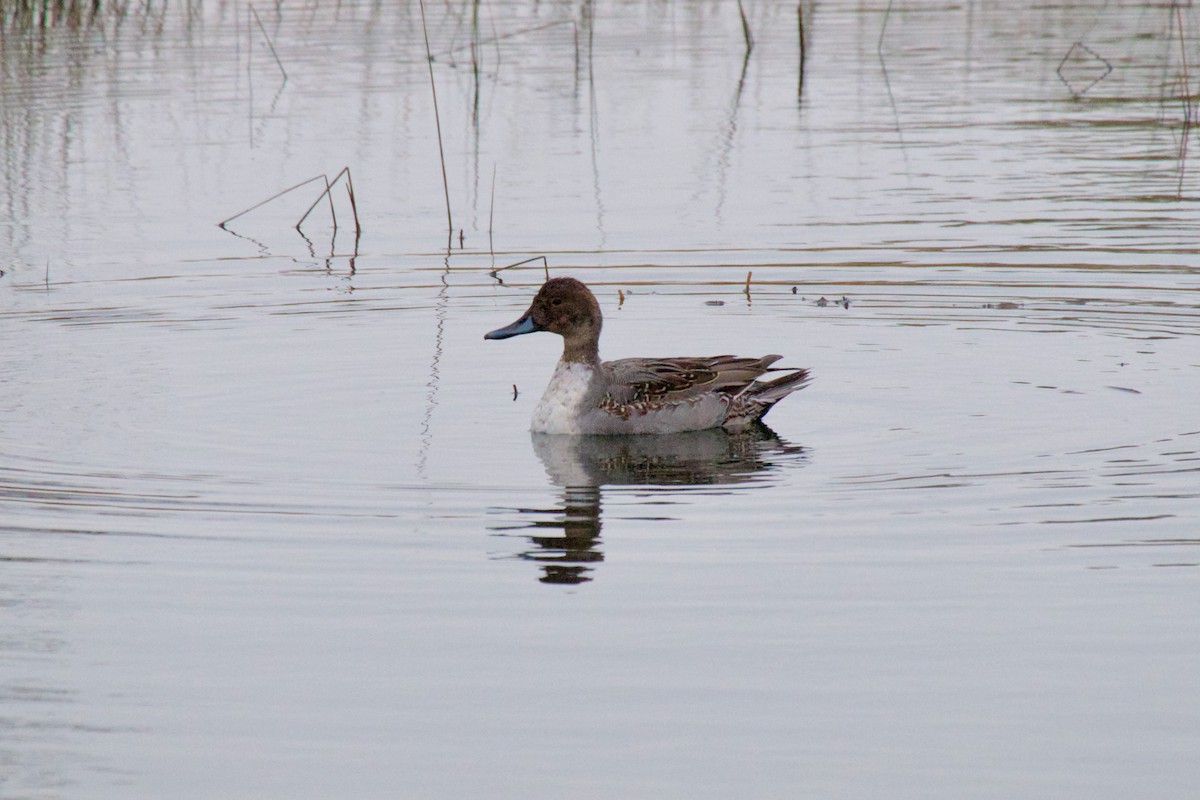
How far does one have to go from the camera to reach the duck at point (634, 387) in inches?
351

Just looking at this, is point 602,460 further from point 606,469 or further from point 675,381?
point 675,381

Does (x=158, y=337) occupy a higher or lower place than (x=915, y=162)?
lower

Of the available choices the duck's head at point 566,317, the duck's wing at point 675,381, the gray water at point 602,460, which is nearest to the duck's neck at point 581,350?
the duck's head at point 566,317

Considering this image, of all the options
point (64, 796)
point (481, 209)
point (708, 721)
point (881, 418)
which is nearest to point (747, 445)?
point (881, 418)

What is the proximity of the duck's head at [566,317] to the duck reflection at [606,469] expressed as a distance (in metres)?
0.59

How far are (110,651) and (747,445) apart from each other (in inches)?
154

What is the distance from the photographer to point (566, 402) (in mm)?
8867

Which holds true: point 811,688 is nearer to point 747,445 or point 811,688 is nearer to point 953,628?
point 953,628

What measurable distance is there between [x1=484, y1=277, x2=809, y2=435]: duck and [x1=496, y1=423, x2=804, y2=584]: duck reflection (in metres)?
0.07

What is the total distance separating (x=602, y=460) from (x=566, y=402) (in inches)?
22.5

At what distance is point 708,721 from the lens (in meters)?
4.92

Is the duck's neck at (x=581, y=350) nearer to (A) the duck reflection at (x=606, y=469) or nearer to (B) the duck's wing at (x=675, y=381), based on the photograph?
(B) the duck's wing at (x=675, y=381)

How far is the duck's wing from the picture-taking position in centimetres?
903

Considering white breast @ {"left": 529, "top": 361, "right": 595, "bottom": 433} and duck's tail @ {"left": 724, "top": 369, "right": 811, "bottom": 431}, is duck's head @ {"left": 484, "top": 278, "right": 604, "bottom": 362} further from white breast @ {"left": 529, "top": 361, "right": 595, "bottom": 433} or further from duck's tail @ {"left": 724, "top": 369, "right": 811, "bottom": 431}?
duck's tail @ {"left": 724, "top": 369, "right": 811, "bottom": 431}
